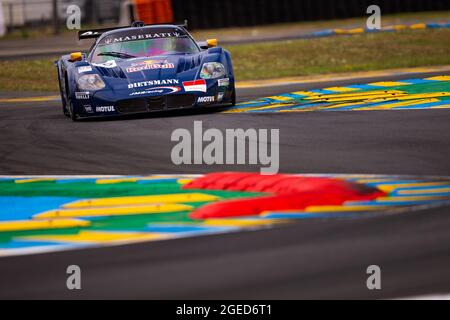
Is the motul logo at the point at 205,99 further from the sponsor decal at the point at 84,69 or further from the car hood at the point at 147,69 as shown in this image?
the sponsor decal at the point at 84,69

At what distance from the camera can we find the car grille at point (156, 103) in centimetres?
1324

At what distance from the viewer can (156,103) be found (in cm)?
1327

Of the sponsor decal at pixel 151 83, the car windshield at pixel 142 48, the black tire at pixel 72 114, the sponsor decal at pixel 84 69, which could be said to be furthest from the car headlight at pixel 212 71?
the black tire at pixel 72 114

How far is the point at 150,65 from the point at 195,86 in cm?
66

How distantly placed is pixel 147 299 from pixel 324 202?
7.51ft

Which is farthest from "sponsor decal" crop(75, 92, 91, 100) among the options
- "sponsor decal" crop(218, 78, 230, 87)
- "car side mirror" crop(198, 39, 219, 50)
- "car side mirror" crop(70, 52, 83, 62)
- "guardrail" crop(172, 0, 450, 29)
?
"guardrail" crop(172, 0, 450, 29)

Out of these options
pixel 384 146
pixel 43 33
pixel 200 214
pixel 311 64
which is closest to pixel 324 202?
pixel 200 214

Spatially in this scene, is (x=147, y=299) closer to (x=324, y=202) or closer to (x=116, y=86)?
(x=324, y=202)

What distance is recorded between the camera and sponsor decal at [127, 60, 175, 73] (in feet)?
44.1

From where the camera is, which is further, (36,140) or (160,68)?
(160,68)

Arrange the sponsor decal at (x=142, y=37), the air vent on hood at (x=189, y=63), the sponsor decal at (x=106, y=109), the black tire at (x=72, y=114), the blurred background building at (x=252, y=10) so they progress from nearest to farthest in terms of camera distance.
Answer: the sponsor decal at (x=106, y=109) < the air vent on hood at (x=189, y=63) < the black tire at (x=72, y=114) < the sponsor decal at (x=142, y=37) < the blurred background building at (x=252, y=10)

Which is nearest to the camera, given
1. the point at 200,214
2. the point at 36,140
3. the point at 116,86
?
the point at 200,214

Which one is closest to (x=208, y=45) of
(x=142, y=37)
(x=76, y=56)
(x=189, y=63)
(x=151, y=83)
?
(x=142, y=37)

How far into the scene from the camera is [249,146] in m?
10.8
